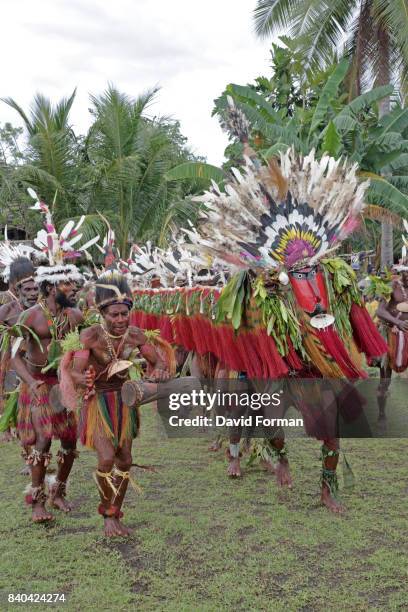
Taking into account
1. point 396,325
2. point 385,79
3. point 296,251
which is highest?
point 385,79

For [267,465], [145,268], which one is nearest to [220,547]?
[267,465]

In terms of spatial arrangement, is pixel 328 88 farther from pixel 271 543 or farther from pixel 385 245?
pixel 271 543

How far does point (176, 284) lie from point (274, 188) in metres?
3.52

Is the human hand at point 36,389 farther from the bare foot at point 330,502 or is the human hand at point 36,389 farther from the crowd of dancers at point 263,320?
the bare foot at point 330,502

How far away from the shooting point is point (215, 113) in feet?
52.8

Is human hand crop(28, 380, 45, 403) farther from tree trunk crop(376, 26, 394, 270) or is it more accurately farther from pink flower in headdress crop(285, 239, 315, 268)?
tree trunk crop(376, 26, 394, 270)

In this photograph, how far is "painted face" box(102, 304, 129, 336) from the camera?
12.7ft

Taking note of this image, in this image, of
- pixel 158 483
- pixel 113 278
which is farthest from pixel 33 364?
pixel 158 483

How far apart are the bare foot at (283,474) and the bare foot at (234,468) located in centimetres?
49

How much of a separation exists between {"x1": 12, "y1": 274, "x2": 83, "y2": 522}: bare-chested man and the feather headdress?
1.11 metres

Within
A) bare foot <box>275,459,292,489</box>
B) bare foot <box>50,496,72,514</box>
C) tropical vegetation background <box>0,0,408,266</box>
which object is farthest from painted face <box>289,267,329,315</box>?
Result: tropical vegetation background <box>0,0,408,266</box>

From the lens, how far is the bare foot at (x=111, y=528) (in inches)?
154

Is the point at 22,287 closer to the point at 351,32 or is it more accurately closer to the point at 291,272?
the point at 291,272

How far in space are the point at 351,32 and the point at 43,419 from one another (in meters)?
15.3
